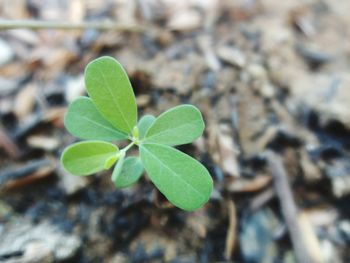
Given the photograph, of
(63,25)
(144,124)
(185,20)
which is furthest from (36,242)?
(185,20)

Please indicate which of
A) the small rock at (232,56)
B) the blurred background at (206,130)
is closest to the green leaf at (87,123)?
the blurred background at (206,130)

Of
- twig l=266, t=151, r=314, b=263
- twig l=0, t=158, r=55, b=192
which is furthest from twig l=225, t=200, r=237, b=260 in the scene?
twig l=0, t=158, r=55, b=192

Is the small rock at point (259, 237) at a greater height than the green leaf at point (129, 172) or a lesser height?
lesser

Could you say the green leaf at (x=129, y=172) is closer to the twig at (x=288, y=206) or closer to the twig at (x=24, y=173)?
the twig at (x=24, y=173)

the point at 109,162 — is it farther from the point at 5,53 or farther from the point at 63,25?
the point at 5,53

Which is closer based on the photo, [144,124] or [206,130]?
[144,124]

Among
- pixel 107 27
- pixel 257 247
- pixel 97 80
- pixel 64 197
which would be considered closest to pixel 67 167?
pixel 97 80
